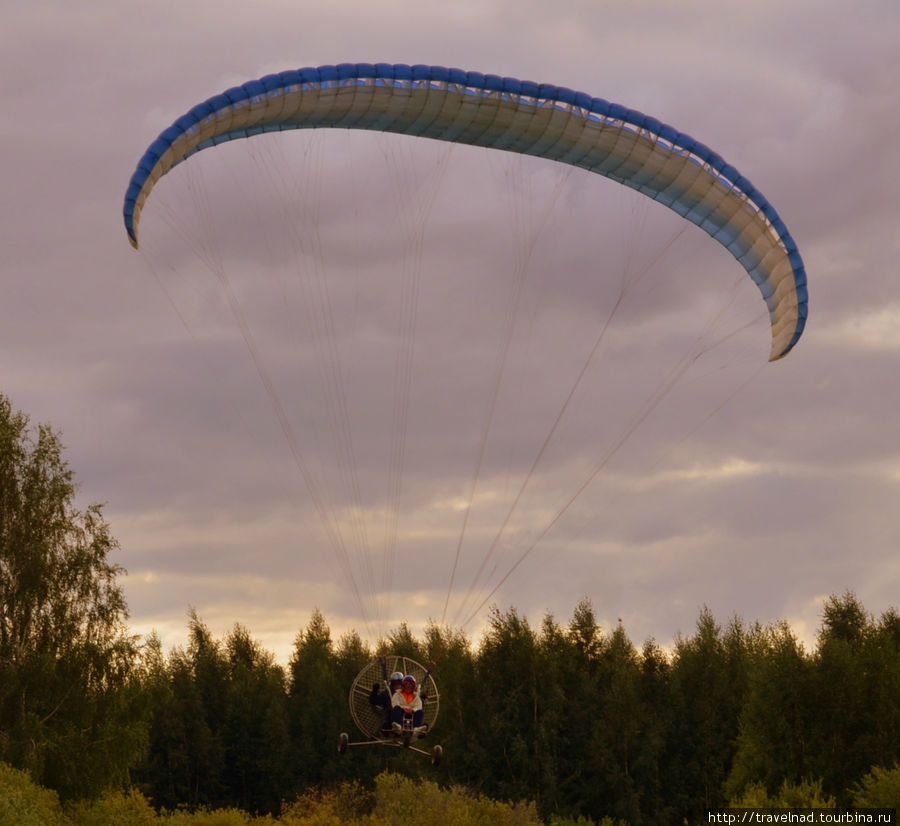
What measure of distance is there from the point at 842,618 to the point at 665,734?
7328mm

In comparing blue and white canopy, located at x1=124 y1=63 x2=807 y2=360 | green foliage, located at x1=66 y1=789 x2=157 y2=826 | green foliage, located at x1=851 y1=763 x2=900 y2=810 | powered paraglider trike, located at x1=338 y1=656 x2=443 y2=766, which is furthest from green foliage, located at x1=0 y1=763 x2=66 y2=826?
green foliage, located at x1=851 y1=763 x2=900 y2=810

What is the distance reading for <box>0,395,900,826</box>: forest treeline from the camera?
101 ft

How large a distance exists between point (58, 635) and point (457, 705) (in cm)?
1868

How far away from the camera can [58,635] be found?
31.0 m

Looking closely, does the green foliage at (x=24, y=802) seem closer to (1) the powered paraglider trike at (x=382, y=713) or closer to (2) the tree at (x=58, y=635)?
(2) the tree at (x=58, y=635)

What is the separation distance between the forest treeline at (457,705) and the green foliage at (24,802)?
42.0 inches

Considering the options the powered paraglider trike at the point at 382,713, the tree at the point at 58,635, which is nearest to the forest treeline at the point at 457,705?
the tree at the point at 58,635

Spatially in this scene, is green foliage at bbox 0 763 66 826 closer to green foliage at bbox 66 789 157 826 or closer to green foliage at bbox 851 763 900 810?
green foliage at bbox 66 789 157 826

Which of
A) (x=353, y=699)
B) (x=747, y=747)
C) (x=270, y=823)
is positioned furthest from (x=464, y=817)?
(x=353, y=699)

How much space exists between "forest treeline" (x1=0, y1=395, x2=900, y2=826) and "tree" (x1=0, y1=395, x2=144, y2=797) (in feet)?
0.13

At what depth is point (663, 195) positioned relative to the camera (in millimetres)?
23703

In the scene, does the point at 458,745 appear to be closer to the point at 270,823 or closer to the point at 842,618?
the point at 270,823

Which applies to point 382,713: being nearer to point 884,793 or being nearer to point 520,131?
point 520,131

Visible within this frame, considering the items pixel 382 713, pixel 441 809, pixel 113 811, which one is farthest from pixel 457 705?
pixel 382 713
